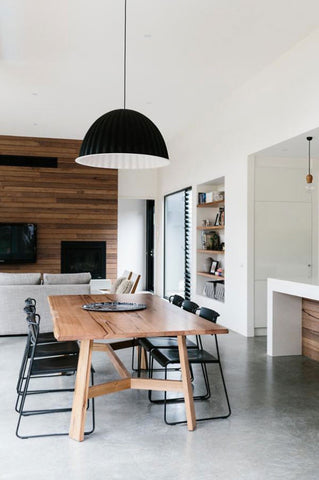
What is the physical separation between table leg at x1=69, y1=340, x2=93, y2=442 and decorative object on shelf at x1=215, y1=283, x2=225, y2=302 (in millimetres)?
4249

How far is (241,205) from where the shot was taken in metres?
6.17

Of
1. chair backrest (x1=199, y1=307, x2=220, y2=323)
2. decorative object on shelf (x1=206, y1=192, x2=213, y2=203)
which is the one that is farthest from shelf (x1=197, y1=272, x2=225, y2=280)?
chair backrest (x1=199, y1=307, x2=220, y2=323)

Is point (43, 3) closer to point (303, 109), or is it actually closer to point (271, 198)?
point (303, 109)

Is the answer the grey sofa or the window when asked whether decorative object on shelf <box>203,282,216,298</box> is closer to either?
the window

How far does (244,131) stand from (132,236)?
586cm

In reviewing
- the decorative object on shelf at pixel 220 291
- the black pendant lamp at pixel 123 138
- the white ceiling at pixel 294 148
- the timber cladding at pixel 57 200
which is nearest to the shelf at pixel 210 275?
the decorative object on shelf at pixel 220 291

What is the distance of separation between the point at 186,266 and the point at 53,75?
421 centimetres

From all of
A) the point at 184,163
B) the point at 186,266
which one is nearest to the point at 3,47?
the point at 184,163

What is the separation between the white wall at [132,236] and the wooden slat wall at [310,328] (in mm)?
6803

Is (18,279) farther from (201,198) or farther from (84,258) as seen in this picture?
(84,258)

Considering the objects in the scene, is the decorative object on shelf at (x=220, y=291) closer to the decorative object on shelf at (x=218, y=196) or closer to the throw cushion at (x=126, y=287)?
the decorative object on shelf at (x=218, y=196)

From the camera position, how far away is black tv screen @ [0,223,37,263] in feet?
31.2

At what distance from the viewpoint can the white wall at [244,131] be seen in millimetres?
Answer: 4809

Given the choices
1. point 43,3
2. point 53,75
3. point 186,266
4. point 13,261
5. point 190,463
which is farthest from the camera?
point 13,261
